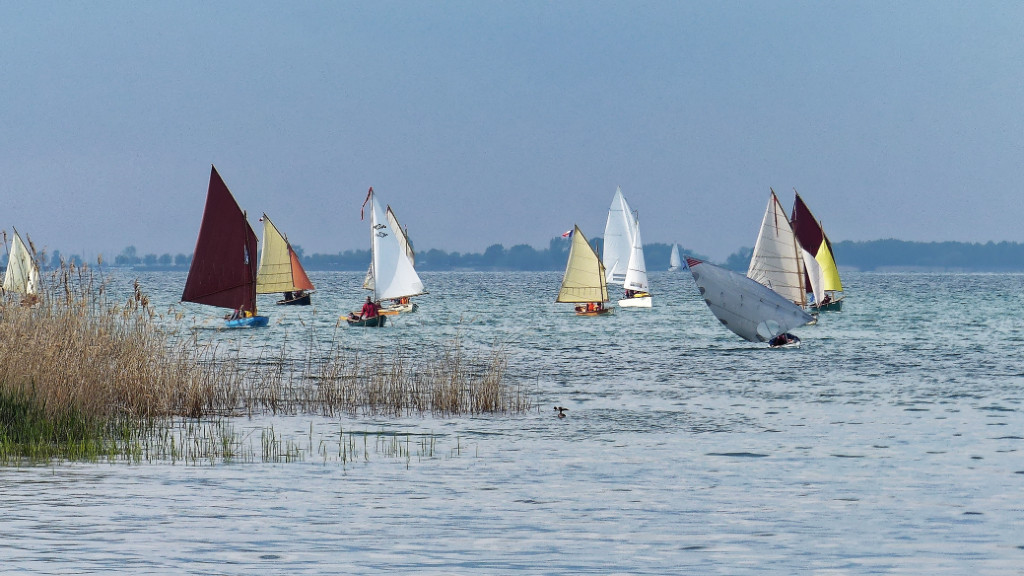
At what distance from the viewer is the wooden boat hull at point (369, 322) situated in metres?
60.9

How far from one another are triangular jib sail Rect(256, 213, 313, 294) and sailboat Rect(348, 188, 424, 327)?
794 cm

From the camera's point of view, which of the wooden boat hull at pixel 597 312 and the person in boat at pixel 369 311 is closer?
the person in boat at pixel 369 311

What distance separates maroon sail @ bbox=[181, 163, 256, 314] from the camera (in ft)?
130

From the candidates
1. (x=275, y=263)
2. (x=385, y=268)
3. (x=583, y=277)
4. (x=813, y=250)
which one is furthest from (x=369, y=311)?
(x=813, y=250)

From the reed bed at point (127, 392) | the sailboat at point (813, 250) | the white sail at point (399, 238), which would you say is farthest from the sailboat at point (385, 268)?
the reed bed at point (127, 392)

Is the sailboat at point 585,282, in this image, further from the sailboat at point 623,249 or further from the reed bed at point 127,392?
the reed bed at point 127,392

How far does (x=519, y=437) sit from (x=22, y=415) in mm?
7378

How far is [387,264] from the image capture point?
6066cm

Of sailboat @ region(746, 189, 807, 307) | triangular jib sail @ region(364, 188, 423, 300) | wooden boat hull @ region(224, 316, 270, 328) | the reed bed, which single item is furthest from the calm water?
triangular jib sail @ region(364, 188, 423, 300)

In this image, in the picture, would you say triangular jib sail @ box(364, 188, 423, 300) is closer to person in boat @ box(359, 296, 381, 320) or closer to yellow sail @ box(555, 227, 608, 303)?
person in boat @ box(359, 296, 381, 320)

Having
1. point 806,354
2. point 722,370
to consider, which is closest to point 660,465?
point 722,370

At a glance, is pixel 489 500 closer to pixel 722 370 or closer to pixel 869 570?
pixel 869 570

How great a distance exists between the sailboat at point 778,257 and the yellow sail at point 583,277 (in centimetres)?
1742

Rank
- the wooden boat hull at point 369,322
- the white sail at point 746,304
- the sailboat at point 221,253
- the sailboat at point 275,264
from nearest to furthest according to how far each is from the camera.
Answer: the sailboat at point 221,253, the white sail at point 746,304, the wooden boat hull at point 369,322, the sailboat at point 275,264
